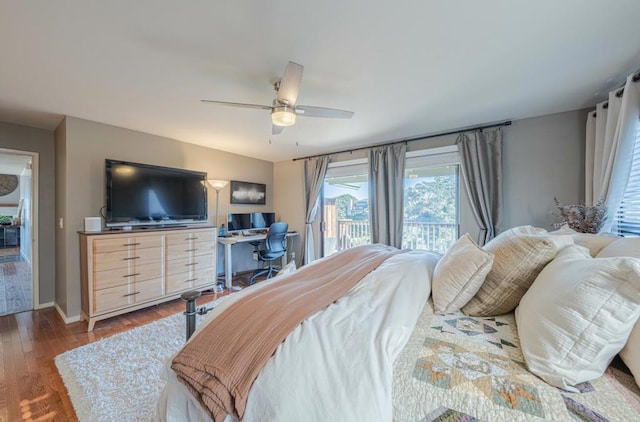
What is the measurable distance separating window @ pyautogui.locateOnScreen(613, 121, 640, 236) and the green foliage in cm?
153

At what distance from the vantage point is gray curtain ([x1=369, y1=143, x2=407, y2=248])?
145 inches

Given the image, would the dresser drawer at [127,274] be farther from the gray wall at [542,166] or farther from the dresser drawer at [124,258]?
the gray wall at [542,166]

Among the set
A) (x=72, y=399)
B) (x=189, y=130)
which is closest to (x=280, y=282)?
(x=72, y=399)

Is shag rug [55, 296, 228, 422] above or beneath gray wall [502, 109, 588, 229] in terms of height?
beneath

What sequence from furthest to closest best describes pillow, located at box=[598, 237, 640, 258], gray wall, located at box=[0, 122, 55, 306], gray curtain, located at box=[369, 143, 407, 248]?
gray curtain, located at box=[369, 143, 407, 248]
gray wall, located at box=[0, 122, 55, 306]
pillow, located at box=[598, 237, 640, 258]

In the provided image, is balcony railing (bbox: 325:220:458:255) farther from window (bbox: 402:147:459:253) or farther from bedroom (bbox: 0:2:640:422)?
bedroom (bbox: 0:2:640:422)

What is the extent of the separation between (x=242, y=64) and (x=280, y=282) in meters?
1.59

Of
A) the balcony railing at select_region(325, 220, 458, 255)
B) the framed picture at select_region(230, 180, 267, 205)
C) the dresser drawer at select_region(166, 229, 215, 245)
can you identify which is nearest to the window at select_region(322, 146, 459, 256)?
the balcony railing at select_region(325, 220, 458, 255)

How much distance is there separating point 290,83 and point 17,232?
1008 cm

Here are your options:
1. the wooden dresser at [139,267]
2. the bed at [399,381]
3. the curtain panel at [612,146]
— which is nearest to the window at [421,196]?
the curtain panel at [612,146]

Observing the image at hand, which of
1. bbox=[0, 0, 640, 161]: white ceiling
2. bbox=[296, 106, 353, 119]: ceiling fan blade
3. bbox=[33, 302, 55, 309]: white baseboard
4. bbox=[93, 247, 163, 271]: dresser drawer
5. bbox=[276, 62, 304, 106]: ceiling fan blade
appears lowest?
bbox=[33, 302, 55, 309]: white baseboard

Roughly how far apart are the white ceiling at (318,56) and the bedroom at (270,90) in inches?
0.5

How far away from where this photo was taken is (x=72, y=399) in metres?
1.67

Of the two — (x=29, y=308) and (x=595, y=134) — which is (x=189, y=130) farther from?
(x=595, y=134)
